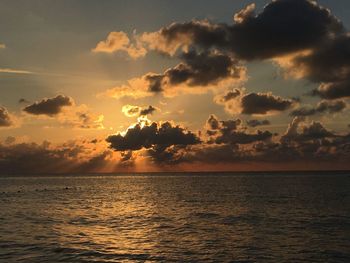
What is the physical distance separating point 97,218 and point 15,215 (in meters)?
13.9

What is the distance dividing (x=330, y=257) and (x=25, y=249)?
2705 cm

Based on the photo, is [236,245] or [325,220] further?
[325,220]

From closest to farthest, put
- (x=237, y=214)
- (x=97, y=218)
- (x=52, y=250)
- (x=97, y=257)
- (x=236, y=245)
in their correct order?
1. (x=97, y=257)
2. (x=52, y=250)
3. (x=236, y=245)
4. (x=97, y=218)
5. (x=237, y=214)

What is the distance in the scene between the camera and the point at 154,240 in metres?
44.5

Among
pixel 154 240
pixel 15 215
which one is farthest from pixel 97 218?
pixel 154 240

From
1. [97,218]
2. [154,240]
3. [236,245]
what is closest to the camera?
[236,245]

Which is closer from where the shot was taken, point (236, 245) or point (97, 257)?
point (97, 257)

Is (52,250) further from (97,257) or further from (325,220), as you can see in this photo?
(325,220)

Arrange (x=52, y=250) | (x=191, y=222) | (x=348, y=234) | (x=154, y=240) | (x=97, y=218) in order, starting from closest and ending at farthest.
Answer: (x=52, y=250), (x=154, y=240), (x=348, y=234), (x=191, y=222), (x=97, y=218)

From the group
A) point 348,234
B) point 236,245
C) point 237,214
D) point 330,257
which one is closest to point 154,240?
point 236,245

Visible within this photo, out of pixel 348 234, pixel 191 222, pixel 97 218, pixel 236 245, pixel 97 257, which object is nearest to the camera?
pixel 97 257

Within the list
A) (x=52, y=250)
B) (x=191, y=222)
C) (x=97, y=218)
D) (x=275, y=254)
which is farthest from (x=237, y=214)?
(x=52, y=250)

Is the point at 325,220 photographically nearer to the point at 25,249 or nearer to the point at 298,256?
the point at 298,256

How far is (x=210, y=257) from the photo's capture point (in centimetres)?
3609
